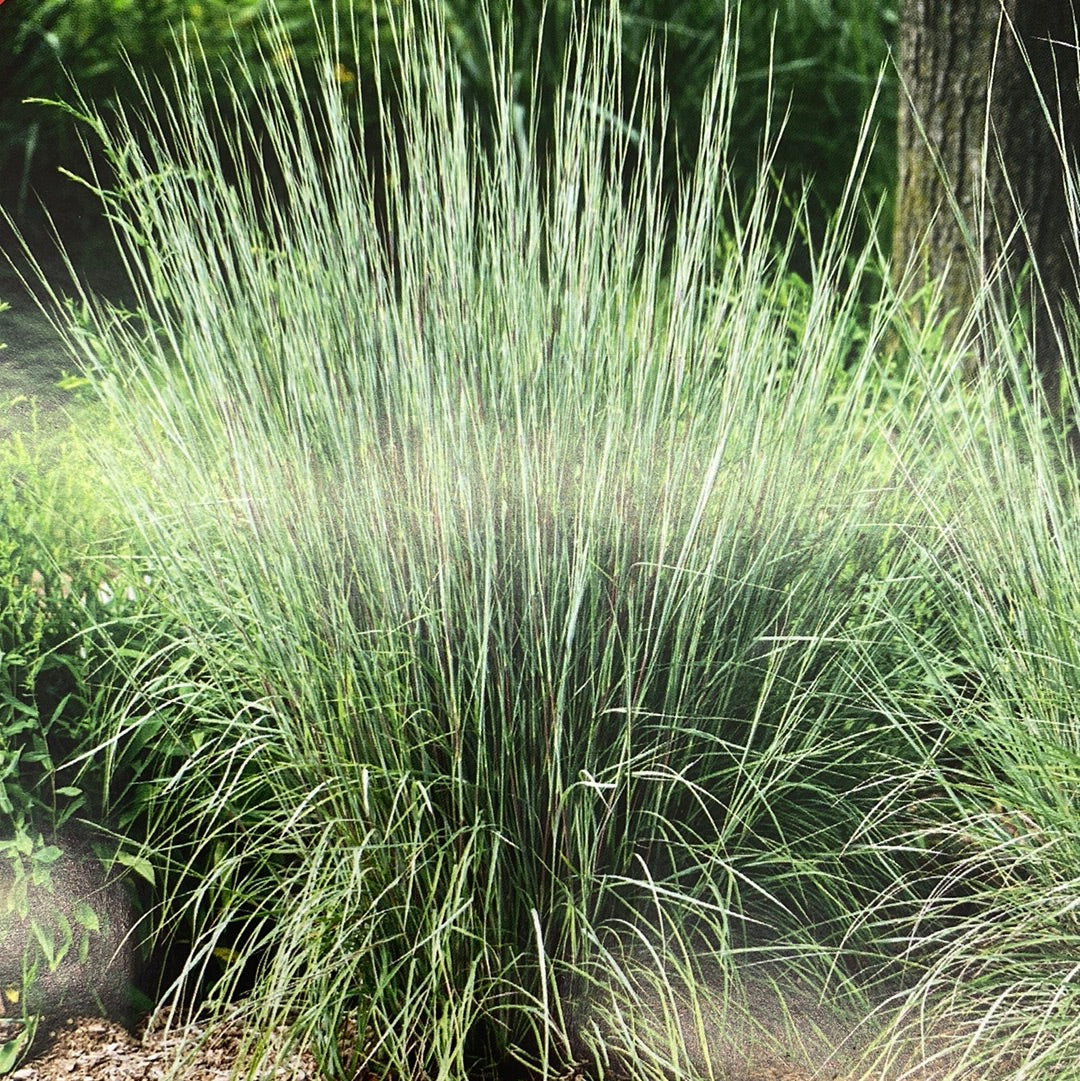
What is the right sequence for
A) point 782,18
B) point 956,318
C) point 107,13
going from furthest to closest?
point 782,18
point 956,318
point 107,13

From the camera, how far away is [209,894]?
5.33 ft

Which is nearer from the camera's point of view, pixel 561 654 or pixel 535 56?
pixel 561 654

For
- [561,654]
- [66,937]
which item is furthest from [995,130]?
[66,937]

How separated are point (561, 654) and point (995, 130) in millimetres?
1494

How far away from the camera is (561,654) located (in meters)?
1.33

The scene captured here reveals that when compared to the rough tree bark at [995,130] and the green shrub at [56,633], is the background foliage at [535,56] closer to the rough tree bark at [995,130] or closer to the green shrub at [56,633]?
the rough tree bark at [995,130]

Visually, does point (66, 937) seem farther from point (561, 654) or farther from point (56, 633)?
point (561, 654)

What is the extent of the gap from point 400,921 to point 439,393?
1.87 feet

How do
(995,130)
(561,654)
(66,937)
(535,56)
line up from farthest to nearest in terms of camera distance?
(535,56)
(995,130)
(66,937)
(561,654)

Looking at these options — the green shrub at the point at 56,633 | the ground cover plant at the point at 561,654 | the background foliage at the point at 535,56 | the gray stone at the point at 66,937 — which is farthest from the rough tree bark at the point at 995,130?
the gray stone at the point at 66,937

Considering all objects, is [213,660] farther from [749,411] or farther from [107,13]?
[107,13]

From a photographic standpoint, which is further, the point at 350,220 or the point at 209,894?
the point at 209,894

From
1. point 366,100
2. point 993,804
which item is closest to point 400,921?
point 993,804

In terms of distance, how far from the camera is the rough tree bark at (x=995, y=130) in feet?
7.30
